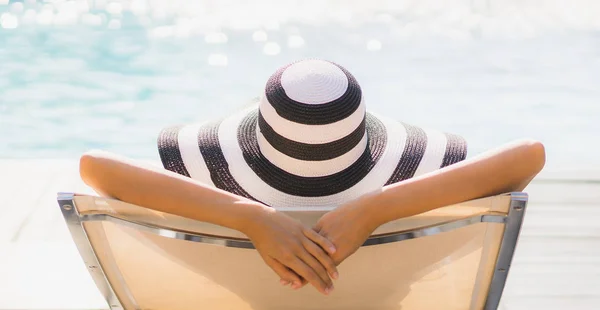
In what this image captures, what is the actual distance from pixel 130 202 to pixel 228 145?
0.44 metres

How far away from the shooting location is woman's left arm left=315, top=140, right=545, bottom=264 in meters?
1.16

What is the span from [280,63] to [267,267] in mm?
3825

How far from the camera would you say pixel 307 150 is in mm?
1533

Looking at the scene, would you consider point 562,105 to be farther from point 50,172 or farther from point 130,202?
point 130,202

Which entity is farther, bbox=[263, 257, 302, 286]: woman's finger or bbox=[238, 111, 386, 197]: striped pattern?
bbox=[238, 111, 386, 197]: striped pattern

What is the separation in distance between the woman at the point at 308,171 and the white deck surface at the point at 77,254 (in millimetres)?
777

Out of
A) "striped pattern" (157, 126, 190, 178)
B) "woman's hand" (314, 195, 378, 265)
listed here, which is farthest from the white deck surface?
"woman's hand" (314, 195, 378, 265)

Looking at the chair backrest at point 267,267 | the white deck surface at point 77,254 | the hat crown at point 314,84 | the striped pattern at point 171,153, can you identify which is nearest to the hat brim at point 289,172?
the striped pattern at point 171,153

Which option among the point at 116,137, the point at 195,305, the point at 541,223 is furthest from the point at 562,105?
the point at 195,305

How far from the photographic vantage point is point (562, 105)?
14.6ft

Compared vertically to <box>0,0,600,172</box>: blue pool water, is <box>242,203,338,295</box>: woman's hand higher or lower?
higher

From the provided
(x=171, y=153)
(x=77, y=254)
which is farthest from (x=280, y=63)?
(x=171, y=153)

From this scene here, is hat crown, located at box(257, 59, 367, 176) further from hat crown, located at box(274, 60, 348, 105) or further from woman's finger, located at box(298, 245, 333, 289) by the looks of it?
woman's finger, located at box(298, 245, 333, 289)

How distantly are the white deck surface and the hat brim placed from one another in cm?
76
